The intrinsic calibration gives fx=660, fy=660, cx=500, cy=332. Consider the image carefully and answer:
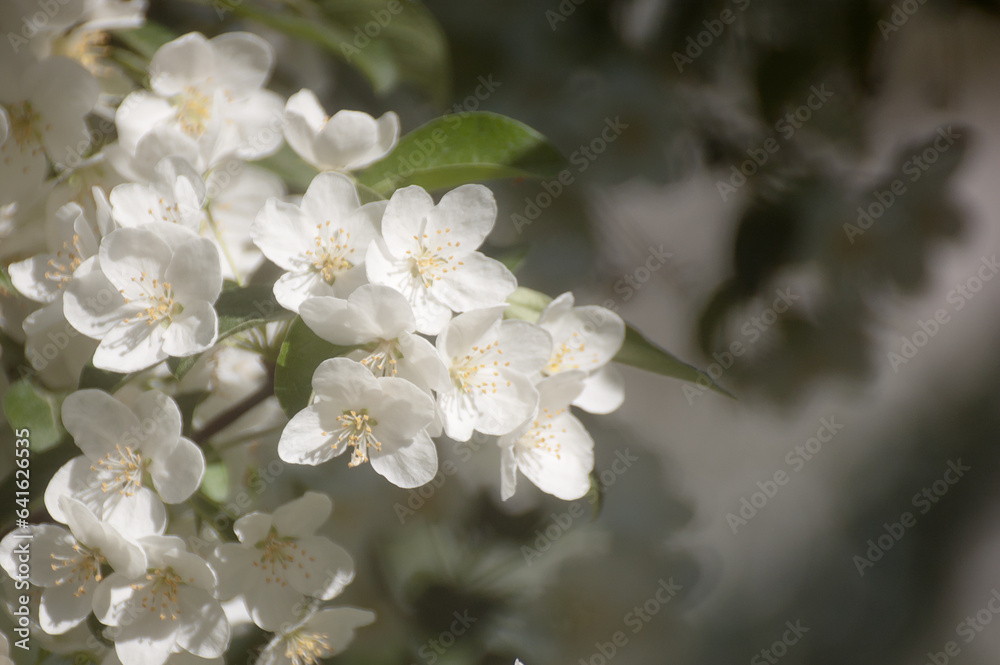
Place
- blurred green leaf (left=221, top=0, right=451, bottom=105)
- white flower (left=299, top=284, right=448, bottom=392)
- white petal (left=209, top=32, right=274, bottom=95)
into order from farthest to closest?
blurred green leaf (left=221, top=0, right=451, bottom=105) < white petal (left=209, top=32, right=274, bottom=95) < white flower (left=299, top=284, right=448, bottom=392)

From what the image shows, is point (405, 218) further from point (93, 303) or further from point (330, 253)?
point (93, 303)

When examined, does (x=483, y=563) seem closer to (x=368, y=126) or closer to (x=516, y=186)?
(x=516, y=186)

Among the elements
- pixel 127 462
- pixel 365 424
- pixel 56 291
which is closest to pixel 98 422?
pixel 127 462

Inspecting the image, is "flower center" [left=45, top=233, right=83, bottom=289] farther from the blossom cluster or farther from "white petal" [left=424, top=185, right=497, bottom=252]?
"white petal" [left=424, top=185, right=497, bottom=252]

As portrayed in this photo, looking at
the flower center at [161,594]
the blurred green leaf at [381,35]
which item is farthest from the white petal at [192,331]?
the blurred green leaf at [381,35]

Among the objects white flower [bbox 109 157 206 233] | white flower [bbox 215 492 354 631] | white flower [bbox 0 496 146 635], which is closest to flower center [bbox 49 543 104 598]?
white flower [bbox 0 496 146 635]

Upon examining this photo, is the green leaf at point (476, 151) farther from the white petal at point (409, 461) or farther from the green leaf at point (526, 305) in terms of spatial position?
the white petal at point (409, 461)
